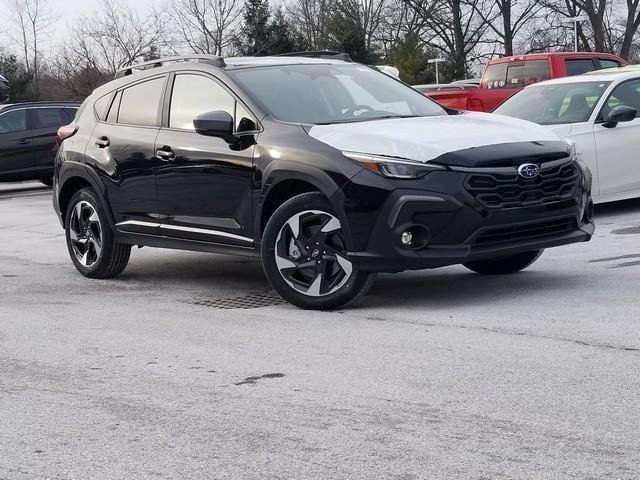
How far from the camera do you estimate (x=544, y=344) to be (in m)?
5.75

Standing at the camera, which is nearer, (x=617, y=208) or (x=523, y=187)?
(x=523, y=187)

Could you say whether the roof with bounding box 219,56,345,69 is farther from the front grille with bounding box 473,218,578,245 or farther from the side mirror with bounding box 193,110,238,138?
the front grille with bounding box 473,218,578,245

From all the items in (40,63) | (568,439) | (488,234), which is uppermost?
(40,63)

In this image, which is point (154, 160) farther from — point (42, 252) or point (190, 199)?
point (42, 252)

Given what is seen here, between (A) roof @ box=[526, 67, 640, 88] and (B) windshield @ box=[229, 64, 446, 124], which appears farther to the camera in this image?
(A) roof @ box=[526, 67, 640, 88]

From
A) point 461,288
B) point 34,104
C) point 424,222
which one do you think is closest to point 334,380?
point 424,222

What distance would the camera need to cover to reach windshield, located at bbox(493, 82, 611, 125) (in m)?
11.7

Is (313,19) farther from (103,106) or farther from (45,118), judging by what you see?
(103,106)

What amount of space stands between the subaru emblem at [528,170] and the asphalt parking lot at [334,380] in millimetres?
766

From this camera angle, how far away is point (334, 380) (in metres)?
5.25

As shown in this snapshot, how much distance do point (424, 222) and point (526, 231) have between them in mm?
758

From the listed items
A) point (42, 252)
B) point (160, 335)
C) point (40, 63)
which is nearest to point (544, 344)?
point (160, 335)

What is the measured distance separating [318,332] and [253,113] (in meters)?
1.83

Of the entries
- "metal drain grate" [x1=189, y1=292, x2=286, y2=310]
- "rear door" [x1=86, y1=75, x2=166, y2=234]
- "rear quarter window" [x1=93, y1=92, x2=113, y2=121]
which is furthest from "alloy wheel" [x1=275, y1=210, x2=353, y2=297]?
"rear quarter window" [x1=93, y1=92, x2=113, y2=121]
